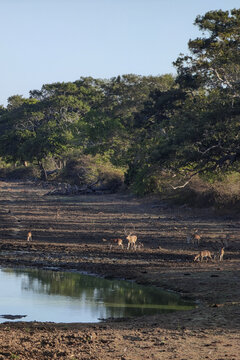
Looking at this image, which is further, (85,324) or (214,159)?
(214,159)

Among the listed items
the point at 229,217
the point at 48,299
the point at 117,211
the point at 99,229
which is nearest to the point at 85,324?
the point at 48,299

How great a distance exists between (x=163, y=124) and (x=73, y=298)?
33.8 meters

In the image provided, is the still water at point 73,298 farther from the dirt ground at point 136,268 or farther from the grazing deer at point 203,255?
the grazing deer at point 203,255

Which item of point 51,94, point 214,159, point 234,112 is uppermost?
point 51,94

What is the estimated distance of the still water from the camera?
13.5m

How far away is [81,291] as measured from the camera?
632 inches

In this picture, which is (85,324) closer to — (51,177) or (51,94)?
(51,177)

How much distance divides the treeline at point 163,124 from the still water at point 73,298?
1582cm

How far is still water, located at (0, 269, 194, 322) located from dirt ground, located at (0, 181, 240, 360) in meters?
0.68

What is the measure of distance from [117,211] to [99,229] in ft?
33.8

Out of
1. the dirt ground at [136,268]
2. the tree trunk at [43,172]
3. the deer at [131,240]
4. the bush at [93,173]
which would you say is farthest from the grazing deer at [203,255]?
the tree trunk at [43,172]

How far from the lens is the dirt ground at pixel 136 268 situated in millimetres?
9852

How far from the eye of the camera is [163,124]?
48.2m

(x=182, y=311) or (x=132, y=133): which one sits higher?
(x=132, y=133)
